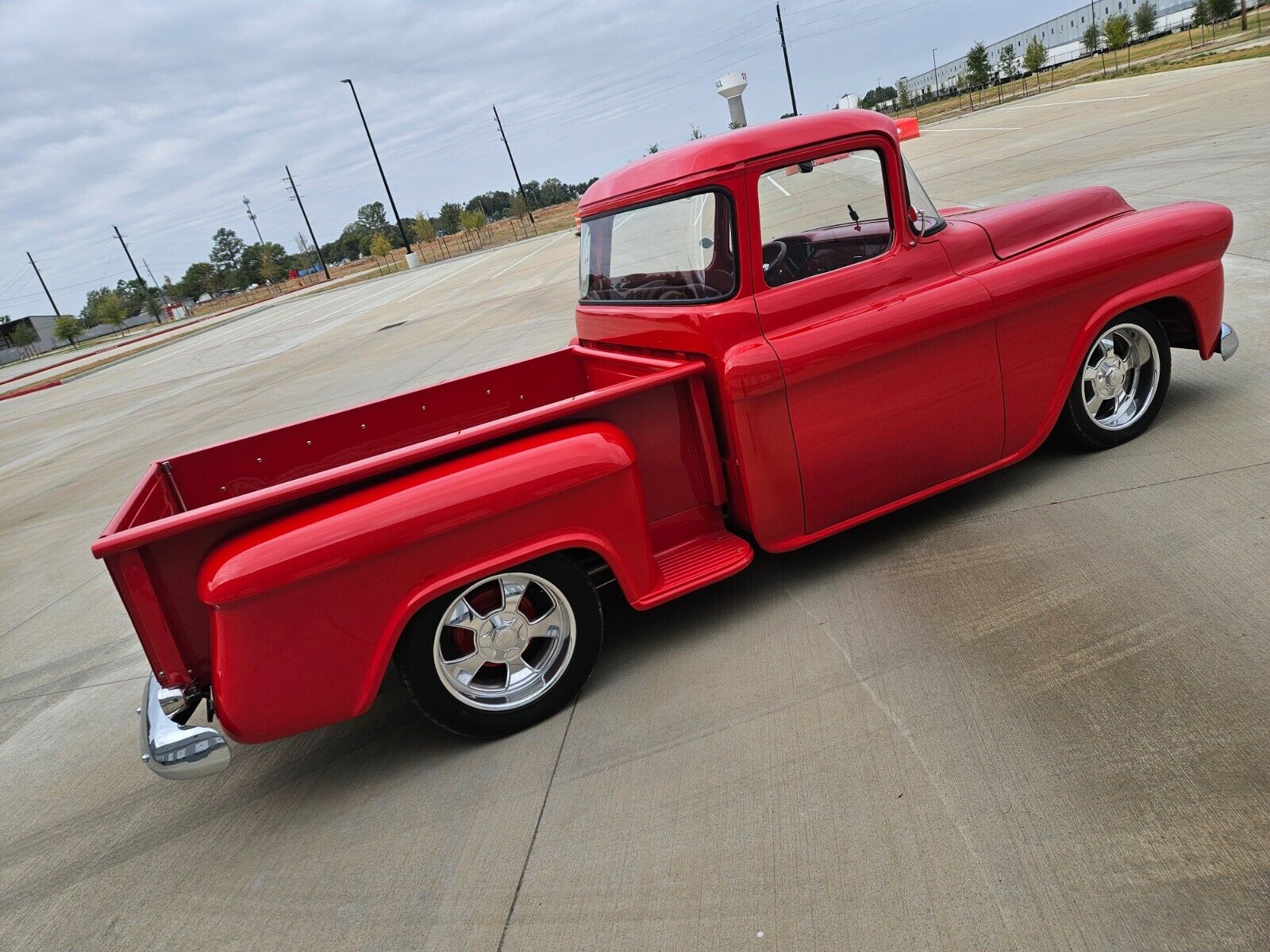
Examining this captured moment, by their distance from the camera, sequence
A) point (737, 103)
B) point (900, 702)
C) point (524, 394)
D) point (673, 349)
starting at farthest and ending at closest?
1. point (737, 103)
2. point (524, 394)
3. point (673, 349)
4. point (900, 702)

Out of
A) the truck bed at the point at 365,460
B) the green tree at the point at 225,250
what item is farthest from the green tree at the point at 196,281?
the truck bed at the point at 365,460

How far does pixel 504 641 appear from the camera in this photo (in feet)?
9.76

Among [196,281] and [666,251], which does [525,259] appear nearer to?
[666,251]

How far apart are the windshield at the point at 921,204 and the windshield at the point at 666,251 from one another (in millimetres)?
887

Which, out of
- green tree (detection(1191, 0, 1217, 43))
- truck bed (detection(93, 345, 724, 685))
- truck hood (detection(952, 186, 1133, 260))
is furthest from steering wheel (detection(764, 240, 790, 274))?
green tree (detection(1191, 0, 1217, 43))

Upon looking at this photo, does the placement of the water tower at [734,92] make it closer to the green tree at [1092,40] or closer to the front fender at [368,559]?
→ the front fender at [368,559]

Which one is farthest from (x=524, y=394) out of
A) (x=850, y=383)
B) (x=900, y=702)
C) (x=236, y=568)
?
(x=900, y=702)

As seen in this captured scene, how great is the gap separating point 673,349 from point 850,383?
0.73m

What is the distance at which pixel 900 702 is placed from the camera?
106 inches

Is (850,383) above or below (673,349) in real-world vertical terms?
below

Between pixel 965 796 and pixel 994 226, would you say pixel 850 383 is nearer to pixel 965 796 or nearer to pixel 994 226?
pixel 994 226

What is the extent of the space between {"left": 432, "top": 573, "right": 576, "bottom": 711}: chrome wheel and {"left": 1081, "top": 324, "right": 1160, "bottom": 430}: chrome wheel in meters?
2.66

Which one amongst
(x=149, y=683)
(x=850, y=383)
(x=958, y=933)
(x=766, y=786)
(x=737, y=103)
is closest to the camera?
(x=958, y=933)

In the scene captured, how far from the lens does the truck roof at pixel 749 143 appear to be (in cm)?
331
